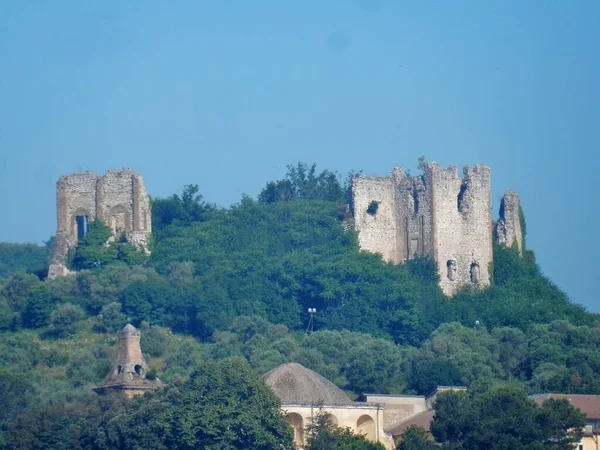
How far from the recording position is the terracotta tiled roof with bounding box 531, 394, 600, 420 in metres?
57.3

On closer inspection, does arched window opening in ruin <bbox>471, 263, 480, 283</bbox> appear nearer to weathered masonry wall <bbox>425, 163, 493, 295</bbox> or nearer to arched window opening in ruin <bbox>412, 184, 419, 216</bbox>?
weathered masonry wall <bbox>425, 163, 493, 295</bbox>

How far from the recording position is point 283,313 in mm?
70812

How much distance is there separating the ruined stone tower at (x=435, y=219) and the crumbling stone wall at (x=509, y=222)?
168 centimetres

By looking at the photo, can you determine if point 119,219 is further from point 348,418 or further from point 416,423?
point 348,418

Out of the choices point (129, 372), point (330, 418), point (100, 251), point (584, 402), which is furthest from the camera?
point (100, 251)

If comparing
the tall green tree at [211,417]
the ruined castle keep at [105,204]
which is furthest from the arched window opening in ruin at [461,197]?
the tall green tree at [211,417]

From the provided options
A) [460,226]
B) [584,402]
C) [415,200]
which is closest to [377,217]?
[415,200]

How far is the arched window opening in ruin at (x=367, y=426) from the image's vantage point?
57.1 metres

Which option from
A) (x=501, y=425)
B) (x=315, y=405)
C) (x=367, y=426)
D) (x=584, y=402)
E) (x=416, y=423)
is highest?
(x=584, y=402)

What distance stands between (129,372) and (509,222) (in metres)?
17.8

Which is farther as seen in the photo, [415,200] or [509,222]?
[509,222]

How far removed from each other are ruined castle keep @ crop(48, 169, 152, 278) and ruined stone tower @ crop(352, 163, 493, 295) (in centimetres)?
751

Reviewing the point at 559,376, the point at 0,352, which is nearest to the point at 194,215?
the point at 0,352

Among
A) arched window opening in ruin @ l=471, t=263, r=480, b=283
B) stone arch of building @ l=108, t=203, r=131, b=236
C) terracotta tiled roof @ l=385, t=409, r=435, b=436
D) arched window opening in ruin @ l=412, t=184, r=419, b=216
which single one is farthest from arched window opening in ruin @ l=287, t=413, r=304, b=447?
stone arch of building @ l=108, t=203, r=131, b=236
